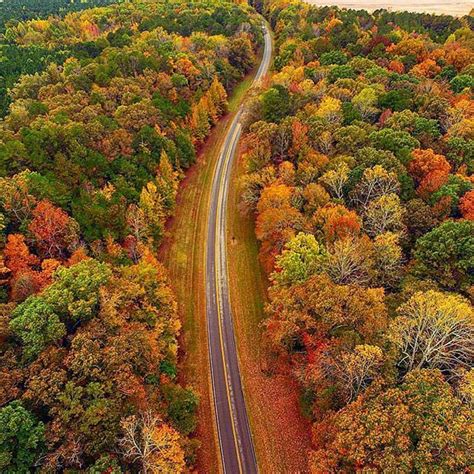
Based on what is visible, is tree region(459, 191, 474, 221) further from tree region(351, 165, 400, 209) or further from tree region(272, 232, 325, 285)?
tree region(272, 232, 325, 285)

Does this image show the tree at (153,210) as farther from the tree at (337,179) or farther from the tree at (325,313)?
the tree at (325,313)

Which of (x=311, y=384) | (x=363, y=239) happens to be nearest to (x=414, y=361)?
(x=311, y=384)

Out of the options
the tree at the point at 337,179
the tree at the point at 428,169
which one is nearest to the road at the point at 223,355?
the tree at the point at 337,179

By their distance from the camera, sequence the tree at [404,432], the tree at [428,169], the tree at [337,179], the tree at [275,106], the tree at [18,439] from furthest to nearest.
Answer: the tree at [275,106]
the tree at [337,179]
the tree at [428,169]
the tree at [18,439]
the tree at [404,432]

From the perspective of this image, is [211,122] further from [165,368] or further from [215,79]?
[165,368]

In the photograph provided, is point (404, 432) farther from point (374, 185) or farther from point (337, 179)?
point (337, 179)

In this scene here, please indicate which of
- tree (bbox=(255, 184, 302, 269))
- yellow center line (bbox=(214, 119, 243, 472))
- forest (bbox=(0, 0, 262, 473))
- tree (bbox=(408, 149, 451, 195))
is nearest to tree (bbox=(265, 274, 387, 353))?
yellow center line (bbox=(214, 119, 243, 472))
